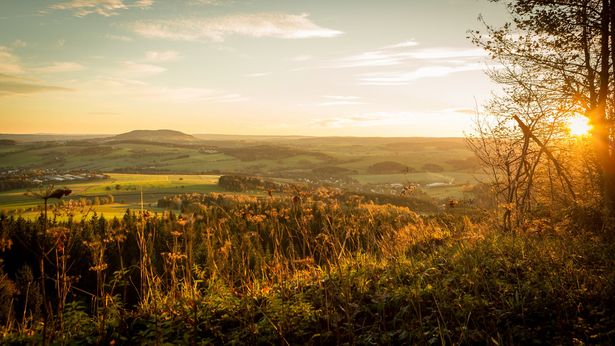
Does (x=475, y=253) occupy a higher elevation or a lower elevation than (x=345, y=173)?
higher

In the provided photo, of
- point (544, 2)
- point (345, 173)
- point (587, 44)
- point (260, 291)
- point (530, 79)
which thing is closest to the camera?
point (260, 291)

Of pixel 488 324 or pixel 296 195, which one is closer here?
pixel 488 324

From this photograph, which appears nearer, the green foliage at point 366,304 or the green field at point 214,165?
the green foliage at point 366,304

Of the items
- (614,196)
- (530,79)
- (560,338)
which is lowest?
(560,338)

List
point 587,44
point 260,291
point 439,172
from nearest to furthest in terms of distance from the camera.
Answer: point 260,291 < point 587,44 < point 439,172

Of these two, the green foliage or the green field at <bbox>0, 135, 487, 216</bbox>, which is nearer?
the green foliage

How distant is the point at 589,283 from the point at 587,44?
8963 millimetres

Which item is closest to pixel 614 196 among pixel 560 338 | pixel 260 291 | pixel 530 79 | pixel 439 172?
pixel 560 338

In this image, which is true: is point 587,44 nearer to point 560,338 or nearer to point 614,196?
point 614,196

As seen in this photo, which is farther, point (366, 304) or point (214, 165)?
point (214, 165)

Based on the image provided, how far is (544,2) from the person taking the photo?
8.74 metres

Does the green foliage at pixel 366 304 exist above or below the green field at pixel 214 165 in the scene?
above

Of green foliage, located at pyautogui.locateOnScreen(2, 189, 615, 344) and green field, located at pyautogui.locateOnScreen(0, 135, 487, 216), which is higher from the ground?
green foliage, located at pyautogui.locateOnScreen(2, 189, 615, 344)

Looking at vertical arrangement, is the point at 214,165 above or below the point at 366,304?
below
